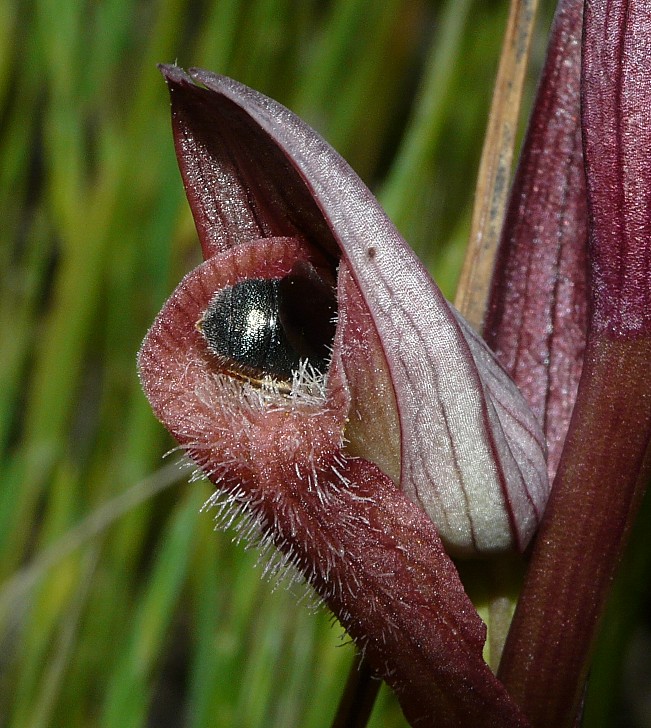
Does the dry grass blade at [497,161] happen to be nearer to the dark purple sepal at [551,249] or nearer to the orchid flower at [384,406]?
the dark purple sepal at [551,249]

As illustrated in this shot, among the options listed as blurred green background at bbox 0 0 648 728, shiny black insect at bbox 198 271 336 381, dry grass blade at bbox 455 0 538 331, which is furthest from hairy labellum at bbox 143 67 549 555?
blurred green background at bbox 0 0 648 728

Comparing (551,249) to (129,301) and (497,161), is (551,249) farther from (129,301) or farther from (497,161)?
(129,301)

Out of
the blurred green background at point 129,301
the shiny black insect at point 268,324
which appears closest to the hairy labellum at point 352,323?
the shiny black insect at point 268,324

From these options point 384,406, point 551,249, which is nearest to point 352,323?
Answer: point 384,406

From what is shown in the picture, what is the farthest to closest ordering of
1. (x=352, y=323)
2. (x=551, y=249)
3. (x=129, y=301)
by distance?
(x=129, y=301), (x=551, y=249), (x=352, y=323)

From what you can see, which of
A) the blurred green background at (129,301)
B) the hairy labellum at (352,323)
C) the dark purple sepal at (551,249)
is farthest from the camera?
the blurred green background at (129,301)

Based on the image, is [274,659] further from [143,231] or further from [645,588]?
[143,231]
